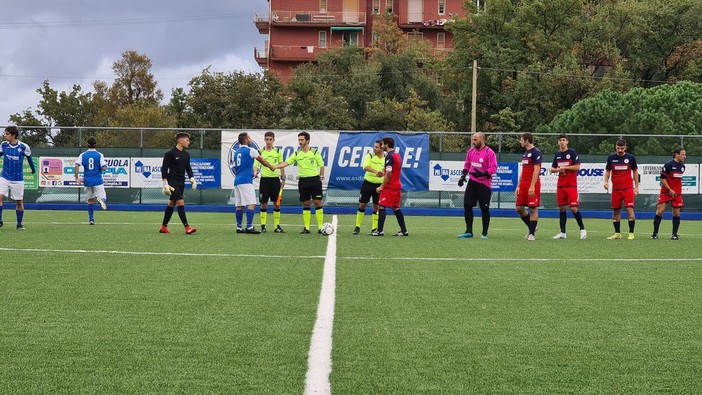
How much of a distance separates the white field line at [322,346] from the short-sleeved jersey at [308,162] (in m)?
8.12

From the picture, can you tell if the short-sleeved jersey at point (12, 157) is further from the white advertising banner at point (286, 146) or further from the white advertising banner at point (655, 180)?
the white advertising banner at point (655, 180)

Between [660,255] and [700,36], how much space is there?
174 feet

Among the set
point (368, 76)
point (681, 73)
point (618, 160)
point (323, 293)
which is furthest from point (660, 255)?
point (681, 73)

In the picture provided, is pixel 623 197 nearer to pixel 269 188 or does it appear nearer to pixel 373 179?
pixel 373 179

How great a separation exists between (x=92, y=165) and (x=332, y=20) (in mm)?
62443

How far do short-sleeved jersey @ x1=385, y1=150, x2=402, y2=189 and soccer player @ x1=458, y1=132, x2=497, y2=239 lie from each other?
1230 millimetres

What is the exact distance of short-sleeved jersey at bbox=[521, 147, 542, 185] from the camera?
16.2 metres

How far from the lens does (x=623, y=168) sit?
17.5 metres

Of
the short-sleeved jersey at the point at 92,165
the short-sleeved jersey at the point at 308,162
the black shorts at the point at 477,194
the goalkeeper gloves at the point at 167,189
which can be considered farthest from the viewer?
the short-sleeved jersey at the point at 92,165

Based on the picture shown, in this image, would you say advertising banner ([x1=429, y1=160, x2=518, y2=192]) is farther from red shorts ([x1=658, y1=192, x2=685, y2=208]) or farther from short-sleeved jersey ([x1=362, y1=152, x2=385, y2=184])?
short-sleeved jersey ([x1=362, y1=152, x2=385, y2=184])

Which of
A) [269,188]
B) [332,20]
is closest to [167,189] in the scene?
[269,188]

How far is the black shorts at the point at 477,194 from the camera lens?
16375 millimetres

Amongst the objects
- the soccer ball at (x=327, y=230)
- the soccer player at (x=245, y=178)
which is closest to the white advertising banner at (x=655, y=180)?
the soccer ball at (x=327, y=230)

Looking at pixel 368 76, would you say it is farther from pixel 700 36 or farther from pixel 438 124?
pixel 700 36
